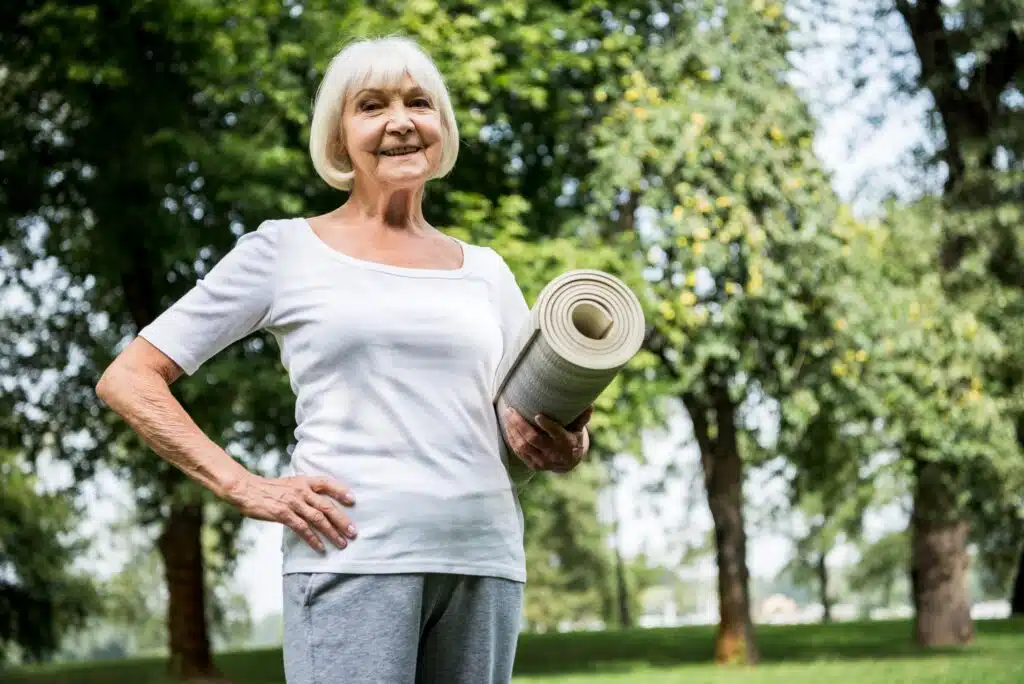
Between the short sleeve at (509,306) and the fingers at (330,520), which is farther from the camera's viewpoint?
the short sleeve at (509,306)

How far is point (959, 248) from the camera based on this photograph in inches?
690

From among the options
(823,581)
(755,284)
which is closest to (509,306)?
(755,284)


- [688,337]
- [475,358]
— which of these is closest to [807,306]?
[688,337]

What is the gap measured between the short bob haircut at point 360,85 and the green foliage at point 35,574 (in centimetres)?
1928

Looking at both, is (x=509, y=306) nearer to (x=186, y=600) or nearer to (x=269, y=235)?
(x=269, y=235)

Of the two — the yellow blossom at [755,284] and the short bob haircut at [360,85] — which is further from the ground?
the yellow blossom at [755,284]

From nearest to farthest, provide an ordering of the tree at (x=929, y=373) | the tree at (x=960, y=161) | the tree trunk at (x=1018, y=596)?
the tree at (x=929, y=373) → the tree at (x=960, y=161) → the tree trunk at (x=1018, y=596)

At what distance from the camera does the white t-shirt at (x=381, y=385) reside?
2092 mm

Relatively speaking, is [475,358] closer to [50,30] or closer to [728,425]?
[50,30]

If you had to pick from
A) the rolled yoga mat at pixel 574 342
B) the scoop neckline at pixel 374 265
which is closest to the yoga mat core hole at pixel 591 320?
the rolled yoga mat at pixel 574 342

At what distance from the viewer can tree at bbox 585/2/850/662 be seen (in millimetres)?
13594

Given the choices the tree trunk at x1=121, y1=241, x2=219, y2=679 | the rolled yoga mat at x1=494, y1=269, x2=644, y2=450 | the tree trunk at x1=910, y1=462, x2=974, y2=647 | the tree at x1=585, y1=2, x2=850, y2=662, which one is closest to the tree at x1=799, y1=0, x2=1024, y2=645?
the tree trunk at x1=910, y1=462, x2=974, y2=647

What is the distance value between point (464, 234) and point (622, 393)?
103 inches

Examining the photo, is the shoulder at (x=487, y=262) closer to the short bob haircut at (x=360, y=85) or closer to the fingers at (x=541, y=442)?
the short bob haircut at (x=360, y=85)
